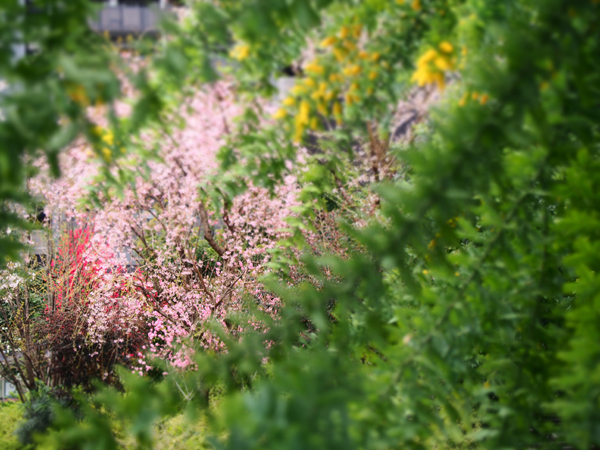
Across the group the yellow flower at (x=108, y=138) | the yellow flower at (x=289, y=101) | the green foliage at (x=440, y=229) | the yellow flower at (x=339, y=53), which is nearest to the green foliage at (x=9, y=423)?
the yellow flower at (x=108, y=138)

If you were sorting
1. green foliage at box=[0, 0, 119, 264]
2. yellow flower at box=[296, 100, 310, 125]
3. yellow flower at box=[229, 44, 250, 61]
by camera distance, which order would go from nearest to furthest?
green foliage at box=[0, 0, 119, 264] → yellow flower at box=[229, 44, 250, 61] → yellow flower at box=[296, 100, 310, 125]

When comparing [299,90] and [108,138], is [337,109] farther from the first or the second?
[108,138]

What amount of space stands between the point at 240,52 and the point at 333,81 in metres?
0.39

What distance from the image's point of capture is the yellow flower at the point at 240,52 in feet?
5.18

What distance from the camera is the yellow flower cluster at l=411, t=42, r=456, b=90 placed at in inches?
59.9

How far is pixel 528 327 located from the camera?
5.79 feet

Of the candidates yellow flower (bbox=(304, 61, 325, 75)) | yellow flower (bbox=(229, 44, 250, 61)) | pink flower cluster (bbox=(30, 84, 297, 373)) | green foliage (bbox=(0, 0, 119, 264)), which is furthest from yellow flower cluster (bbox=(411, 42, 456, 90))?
pink flower cluster (bbox=(30, 84, 297, 373))

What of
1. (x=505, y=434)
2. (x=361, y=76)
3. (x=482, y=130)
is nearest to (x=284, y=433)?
(x=482, y=130)

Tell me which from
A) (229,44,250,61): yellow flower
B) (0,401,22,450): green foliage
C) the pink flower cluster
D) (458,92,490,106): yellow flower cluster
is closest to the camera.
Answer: (458,92,490,106): yellow flower cluster

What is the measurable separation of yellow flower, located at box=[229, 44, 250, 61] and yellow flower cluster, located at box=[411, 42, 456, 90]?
0.63 m

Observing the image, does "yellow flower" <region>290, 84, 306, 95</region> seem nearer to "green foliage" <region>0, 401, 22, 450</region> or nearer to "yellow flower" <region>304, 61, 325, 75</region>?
"yellow flower" <region>304, 61, 325, 75</region>

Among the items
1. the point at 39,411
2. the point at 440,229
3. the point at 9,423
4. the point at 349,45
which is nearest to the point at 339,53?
the point at 349,45

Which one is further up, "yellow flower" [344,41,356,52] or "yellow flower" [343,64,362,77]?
"yellow flower" [344,41,356,52]

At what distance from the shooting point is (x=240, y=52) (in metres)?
1.59
